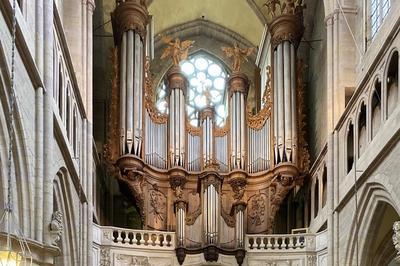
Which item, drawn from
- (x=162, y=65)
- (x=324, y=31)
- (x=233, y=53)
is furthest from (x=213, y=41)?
(x=324, y=31)

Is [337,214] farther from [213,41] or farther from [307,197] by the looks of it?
[213,41]

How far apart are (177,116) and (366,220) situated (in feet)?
29.4

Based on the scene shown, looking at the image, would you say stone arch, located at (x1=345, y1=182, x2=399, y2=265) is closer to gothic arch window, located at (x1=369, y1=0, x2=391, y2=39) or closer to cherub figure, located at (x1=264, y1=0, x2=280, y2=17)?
gothic arch window, located at (x1=369, y1=0, x2=391, y2=39)

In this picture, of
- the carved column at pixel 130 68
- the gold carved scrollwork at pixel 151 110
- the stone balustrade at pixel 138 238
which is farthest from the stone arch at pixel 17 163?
the gold carved scrollwork at pixel 151 110

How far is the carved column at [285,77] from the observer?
27.8 metres

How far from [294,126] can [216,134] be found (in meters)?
2.48

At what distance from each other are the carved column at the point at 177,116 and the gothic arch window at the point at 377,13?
754 cm

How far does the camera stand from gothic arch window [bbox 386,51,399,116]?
62.2 ft

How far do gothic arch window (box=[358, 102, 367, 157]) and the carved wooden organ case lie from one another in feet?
18.3

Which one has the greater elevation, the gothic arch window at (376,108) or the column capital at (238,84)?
the column capital at (238,84)

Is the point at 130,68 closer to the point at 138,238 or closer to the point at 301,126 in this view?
the point at 138,238

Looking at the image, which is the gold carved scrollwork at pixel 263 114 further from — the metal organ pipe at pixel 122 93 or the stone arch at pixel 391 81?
the stone arch at pixel 391 81

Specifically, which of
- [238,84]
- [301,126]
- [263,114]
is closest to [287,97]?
[301,126]

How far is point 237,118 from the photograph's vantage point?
28.9 metres
